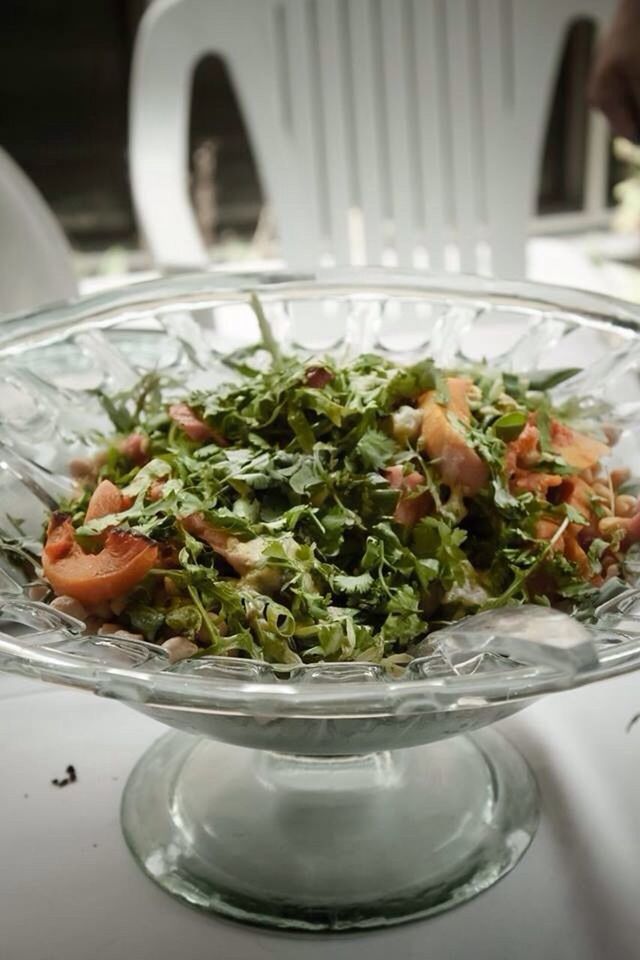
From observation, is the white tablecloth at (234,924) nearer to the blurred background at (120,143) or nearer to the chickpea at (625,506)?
the chickpea at (625,506)

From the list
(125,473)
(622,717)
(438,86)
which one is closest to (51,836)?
(125,473)

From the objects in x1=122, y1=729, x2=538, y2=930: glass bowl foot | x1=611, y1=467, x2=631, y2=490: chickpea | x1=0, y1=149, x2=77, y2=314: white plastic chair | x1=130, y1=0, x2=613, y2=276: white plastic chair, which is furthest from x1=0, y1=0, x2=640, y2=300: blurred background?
x1=122, y1=729, x2=538, y2=930: glass bowl foot

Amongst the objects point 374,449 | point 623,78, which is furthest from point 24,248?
point 374,449

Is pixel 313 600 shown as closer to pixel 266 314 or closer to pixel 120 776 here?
pixel 120 776

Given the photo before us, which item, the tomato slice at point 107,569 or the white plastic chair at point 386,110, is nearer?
the tomato slice at point 107,569

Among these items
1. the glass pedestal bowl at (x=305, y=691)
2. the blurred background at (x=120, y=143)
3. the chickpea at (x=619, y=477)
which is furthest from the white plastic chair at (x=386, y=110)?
the chickpea at (x=619, y=477)

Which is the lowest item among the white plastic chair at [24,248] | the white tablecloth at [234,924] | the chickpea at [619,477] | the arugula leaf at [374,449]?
the white tablecloth at [234,924]

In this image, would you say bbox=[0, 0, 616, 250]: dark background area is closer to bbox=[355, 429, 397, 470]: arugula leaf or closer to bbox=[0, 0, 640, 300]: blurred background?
bbox=[0, 0, 640, 300]: blurred background

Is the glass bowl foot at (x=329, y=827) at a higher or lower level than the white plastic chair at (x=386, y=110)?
lower
